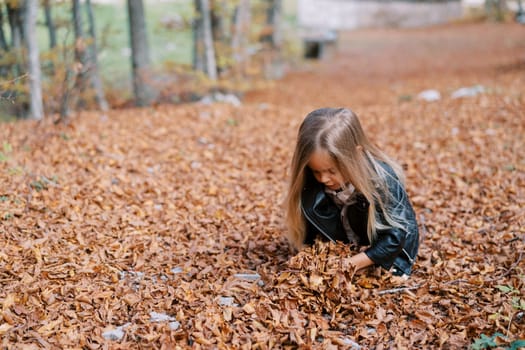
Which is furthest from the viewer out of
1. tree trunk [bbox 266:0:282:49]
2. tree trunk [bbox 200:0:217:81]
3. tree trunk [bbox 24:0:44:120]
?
tree trunk [bbox 266:0:282:49]

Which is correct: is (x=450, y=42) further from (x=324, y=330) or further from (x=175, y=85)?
(x=324, y=330)

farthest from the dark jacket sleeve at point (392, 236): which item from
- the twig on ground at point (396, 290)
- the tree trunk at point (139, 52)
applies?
the tree trunk at point (139, 52)

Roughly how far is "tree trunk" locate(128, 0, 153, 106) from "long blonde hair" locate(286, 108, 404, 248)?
6591mm

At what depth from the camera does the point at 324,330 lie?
277 cm

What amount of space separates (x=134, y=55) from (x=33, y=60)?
9.87ft

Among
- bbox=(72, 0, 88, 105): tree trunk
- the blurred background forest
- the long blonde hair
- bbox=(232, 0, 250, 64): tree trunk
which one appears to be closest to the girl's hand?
the long blonde hair

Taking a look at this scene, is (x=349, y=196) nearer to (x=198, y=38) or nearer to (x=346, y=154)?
(x=346, y=154)

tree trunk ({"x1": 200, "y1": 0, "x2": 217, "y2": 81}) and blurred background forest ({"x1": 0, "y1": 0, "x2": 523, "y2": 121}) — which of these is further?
tree trunk ({"x1": 200, "y1": 0, "x2": 217, "y2": 81})

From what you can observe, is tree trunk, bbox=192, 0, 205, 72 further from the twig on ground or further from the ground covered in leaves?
the twig on ground

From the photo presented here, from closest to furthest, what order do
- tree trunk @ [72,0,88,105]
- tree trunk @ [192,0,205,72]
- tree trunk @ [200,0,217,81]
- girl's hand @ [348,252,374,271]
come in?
girl's hand @ [348,252,374,271]
tree trunk @ [72,0,88,105]
tree trunk @ [200,0,217,81]
tree trunk @ [192,0,205,72]

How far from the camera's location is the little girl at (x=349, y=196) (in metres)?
2.95

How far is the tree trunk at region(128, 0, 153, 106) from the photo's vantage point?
351 inches

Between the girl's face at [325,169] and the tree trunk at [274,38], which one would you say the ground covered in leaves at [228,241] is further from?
the tree trunk at [274,38]

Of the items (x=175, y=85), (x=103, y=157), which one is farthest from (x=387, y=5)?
(x=103, y=157)
